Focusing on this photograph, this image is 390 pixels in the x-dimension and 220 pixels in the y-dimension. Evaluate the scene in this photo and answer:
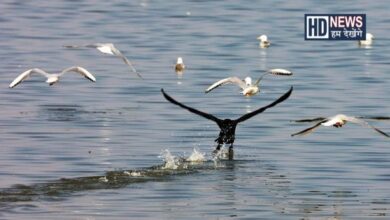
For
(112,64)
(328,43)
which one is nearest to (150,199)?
(112,64)

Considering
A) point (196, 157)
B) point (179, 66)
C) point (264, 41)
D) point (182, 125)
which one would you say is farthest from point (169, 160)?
point (264, 41)

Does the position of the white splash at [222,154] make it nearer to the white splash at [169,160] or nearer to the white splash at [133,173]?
the white splash at [169,160]

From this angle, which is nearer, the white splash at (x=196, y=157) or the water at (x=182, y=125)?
the water at (x=182, y=125)

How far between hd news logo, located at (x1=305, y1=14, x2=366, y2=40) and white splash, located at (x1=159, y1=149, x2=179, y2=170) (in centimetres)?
2001

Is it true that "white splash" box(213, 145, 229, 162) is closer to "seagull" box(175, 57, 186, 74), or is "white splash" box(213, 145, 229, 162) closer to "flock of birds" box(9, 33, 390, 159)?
"flock of birds" box(9, 33, 390, 159)

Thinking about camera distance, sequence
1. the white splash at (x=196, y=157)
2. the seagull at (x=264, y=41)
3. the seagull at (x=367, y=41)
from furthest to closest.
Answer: the seagull at (x=367, y=41)
the seagull at (x=264, y=41)
the white splash at (x=196, y=157)

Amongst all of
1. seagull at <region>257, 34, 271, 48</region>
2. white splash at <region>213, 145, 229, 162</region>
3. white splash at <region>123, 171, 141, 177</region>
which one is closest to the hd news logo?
seagull at <region>257, 34, 271, 48</region>

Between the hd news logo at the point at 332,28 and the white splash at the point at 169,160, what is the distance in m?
20.0

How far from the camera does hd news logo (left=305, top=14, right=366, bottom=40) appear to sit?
50844mm

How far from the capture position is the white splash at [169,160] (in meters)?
28.6

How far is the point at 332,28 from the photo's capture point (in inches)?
2005

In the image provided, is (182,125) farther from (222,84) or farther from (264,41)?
(264,41)

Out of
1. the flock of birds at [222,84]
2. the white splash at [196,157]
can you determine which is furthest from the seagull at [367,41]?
the white splash at [196,157]

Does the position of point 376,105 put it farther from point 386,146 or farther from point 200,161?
point 200,161
